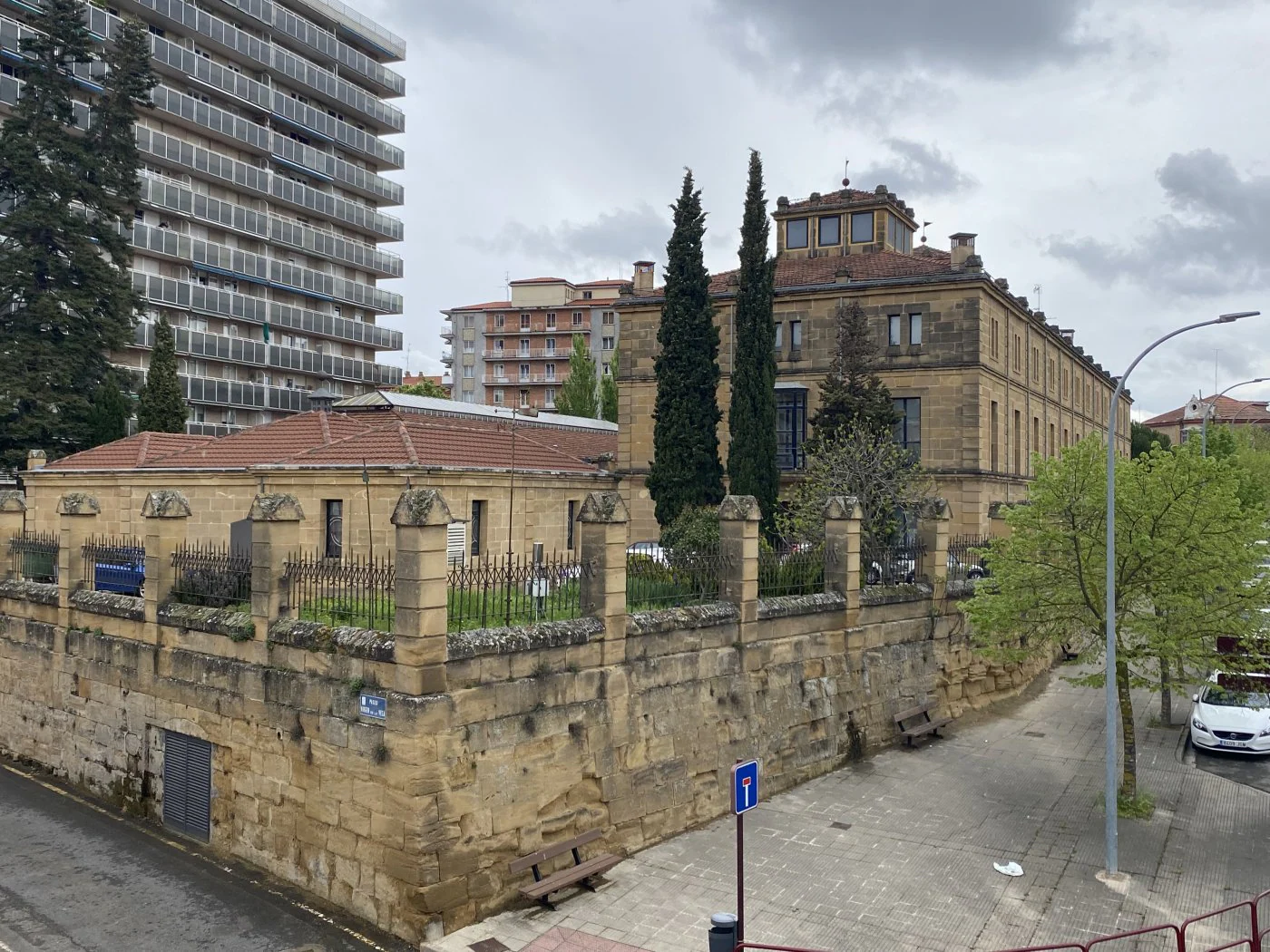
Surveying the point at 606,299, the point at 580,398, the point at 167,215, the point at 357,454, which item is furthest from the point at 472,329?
the point at 357,454

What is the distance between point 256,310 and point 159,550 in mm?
36563

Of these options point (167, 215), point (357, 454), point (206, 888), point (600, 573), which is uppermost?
point (167, 215)

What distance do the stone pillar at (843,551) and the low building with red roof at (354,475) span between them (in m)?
6.99

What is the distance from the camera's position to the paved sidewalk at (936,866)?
1133 cm

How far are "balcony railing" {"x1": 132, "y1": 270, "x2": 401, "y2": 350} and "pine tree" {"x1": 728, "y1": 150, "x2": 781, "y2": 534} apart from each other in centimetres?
2543

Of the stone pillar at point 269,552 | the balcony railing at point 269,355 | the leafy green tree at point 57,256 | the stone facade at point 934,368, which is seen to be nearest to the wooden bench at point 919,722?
the stone pillar at point 269,552

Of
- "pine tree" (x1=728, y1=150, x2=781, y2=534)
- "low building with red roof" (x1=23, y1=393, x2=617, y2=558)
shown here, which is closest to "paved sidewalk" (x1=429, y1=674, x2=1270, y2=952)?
"low building with red roof" (x1=23, y1=393, x2=617, y2=558)

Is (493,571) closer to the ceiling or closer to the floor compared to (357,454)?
closer to the floor

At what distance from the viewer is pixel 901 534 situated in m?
25.5

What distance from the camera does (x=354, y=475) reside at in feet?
75.4

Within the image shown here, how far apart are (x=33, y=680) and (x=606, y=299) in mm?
68488

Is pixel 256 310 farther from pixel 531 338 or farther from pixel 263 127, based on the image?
pixel 531 338

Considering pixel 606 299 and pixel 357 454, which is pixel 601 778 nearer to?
pixel 357 454

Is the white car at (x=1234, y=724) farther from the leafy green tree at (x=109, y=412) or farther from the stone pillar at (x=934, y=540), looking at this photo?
the leafy green tree at (x=109, y=412)
